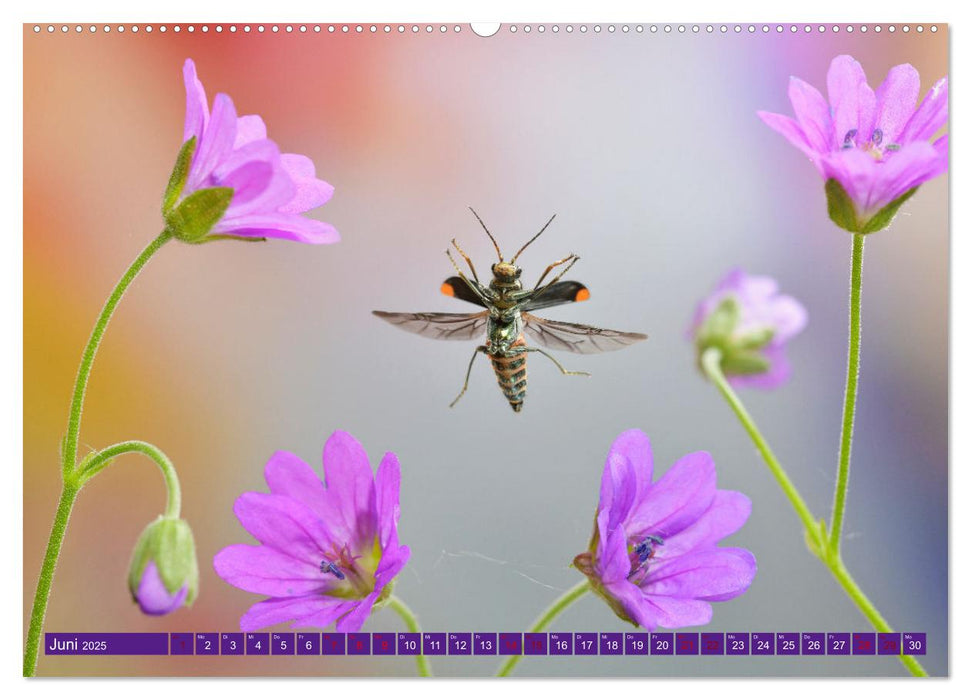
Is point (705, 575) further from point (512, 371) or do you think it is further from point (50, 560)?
point (50, 560)

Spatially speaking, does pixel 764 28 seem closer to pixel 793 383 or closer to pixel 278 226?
pixel 793 383

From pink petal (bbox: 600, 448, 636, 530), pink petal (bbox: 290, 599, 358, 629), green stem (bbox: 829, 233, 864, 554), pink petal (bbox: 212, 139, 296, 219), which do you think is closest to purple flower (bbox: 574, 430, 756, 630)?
pink petal (bbox: 600, 448, 636, 530)

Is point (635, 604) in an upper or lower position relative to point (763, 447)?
lower

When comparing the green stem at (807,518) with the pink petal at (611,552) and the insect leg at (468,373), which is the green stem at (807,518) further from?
the insect leg at (468,373)

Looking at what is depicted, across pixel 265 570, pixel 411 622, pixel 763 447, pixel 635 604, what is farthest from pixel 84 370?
pixel 763 447

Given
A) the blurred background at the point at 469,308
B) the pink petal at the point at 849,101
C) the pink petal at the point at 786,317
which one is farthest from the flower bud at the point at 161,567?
the pink petal at the point at 849,101

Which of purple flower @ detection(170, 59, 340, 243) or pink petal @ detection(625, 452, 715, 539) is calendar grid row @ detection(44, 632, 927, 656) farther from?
purple flower @ detection(170, 59, 340, 243)
